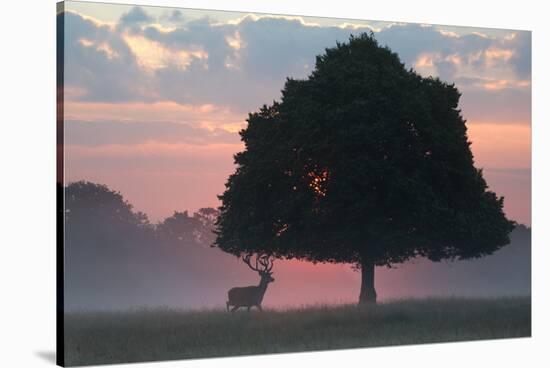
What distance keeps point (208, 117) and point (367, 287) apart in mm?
5580

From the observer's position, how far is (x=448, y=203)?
1268 inches

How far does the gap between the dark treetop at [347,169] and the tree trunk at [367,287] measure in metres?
0.29

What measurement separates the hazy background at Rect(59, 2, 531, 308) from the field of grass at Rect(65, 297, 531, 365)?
0.35 metres

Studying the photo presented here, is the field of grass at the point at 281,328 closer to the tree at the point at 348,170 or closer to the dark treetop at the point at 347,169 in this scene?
the tree at the point at 348,170

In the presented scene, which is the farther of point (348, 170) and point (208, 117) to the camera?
point (348, 170)

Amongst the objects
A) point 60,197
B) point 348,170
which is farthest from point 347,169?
point 60,197

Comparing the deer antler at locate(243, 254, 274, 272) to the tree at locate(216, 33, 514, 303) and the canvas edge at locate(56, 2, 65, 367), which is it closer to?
the tree at locate(216, 33, 514, 303)

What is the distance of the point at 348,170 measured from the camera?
30.9m

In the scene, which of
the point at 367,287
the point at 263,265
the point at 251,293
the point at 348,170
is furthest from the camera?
the point at 367,287

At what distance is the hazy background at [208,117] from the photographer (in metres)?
28.0

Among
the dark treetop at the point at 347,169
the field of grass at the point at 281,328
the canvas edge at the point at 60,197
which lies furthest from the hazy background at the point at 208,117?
the dark treetop at the point at 347,169

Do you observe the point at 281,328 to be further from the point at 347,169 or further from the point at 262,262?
the point at 347,169

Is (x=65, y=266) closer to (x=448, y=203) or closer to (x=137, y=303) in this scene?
(x=137, y=303)

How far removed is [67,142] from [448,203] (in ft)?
32.1
